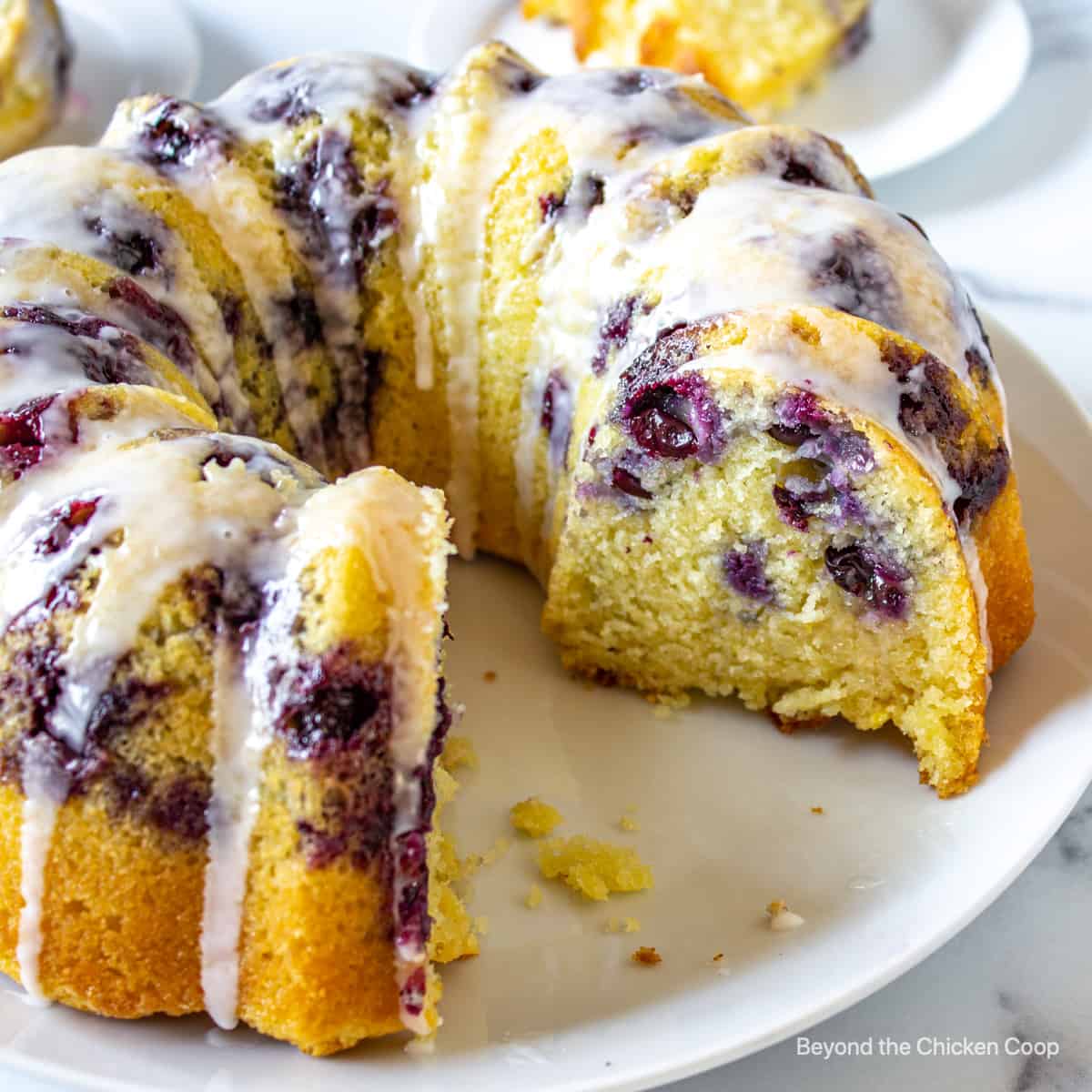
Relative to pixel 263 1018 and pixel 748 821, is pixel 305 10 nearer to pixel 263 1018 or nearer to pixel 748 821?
→ pixel 748 821

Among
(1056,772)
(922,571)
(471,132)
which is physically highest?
(471,132)

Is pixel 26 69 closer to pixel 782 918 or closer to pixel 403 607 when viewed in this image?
pixel 403 607

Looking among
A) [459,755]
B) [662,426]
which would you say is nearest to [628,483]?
[662,426]

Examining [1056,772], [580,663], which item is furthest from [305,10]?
[1056,772]

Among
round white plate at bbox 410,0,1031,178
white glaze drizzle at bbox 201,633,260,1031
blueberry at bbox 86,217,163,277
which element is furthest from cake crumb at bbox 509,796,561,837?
round white plate at bbox 410,0,1031,178

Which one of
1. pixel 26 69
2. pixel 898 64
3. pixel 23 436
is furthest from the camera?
pixel 898 64

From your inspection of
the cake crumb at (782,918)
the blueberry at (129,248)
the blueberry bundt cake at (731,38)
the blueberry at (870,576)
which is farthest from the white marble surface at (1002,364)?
the blueberry at (129,248)
